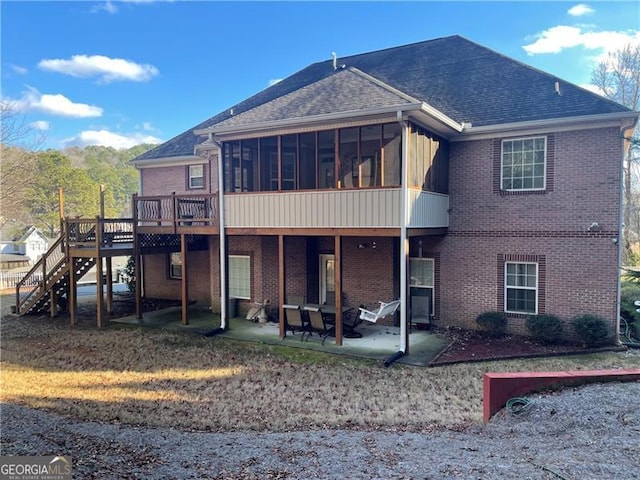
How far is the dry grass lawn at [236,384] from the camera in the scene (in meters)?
6.55

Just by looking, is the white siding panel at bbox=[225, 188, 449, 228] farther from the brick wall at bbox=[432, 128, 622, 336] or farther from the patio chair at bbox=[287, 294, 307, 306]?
the patio chair at bbox=[287, 294, 307, 306]

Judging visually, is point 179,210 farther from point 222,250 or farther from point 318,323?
point 318,323

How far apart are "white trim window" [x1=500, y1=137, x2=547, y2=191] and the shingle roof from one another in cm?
65

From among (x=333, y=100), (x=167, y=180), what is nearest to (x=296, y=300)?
(x=333, y=100)

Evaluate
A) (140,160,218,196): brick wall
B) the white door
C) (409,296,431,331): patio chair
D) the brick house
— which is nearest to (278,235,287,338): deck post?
the brick house

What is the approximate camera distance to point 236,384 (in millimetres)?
8164

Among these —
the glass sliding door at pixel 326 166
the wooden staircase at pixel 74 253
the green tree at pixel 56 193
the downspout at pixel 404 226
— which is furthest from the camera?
the green tree at pixel 56 193

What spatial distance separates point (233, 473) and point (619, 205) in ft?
34.0

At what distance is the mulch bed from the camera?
9484 millimetres

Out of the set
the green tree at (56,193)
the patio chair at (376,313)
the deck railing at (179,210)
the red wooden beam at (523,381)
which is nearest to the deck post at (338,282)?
the patio chair at (376,313)

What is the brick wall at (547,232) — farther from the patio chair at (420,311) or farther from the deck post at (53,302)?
the deck post at (53,302)

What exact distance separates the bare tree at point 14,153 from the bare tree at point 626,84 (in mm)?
35568

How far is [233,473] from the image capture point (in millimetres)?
4461

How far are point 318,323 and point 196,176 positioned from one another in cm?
882
